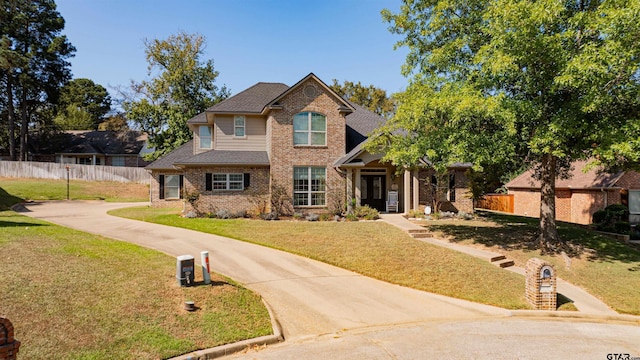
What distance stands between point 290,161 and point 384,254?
955cm

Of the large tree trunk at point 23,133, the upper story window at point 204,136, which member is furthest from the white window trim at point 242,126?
the large tree trunk at point 23,133

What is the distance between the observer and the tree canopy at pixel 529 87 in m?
10.9

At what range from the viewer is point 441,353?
6.61m

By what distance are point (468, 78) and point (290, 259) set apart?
32.0ft

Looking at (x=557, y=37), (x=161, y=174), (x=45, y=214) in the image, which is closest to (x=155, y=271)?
(x=557, y=37)

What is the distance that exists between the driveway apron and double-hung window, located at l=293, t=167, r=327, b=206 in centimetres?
707

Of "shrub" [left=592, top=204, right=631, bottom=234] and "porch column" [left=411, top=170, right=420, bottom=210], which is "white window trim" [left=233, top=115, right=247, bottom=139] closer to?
"porch column" [left=411, top=170, right=420, bottom=210]

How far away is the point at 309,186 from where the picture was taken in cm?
2119

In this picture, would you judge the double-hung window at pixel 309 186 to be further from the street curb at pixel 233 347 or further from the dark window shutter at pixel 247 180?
the street curb at pixel 233 347

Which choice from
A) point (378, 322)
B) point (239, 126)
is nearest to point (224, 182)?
point (239, 126)

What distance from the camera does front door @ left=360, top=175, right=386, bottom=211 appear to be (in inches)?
894

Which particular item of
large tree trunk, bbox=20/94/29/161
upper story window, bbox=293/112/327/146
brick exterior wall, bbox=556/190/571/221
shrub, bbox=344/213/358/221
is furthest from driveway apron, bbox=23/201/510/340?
large tree trunk, bbox=20/94/29/161

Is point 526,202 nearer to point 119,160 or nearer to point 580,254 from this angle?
point 580,254

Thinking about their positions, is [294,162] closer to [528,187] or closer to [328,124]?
[328,124]
